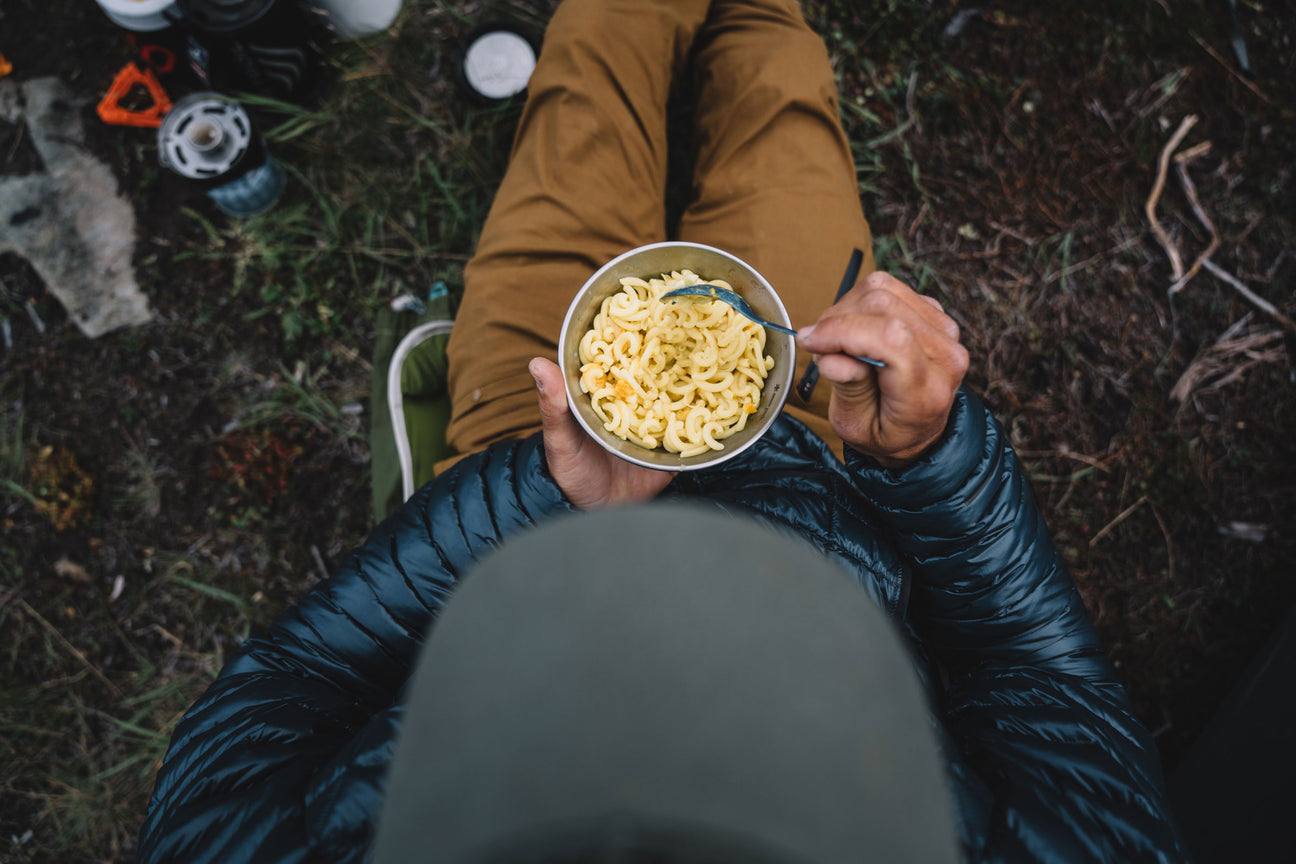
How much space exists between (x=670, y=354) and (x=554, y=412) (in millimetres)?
416

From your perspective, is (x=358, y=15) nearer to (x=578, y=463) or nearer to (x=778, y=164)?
(x=778, y=164)

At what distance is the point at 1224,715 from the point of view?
272cm

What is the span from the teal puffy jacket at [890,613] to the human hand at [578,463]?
62 millimetres

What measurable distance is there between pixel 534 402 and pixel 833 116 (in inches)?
62.6

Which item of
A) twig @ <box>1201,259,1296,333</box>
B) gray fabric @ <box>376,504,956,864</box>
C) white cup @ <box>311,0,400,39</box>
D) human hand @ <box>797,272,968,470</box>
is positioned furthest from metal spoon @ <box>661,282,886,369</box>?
twig @ <box>1201,259,1296,333</box>

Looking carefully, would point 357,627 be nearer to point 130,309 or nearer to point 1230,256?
point 130,309

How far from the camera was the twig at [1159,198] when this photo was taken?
3.25 meters

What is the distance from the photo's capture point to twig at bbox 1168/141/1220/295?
128 inches

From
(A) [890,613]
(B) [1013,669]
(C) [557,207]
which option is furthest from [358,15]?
(B) [1013,669]

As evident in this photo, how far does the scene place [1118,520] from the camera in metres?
3.18

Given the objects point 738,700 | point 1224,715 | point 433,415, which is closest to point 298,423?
point 433,415

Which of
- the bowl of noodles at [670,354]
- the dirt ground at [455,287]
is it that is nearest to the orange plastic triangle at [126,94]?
the dirt ground at [455,287]

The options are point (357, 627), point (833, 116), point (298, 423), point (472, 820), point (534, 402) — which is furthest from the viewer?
point (298, 423)

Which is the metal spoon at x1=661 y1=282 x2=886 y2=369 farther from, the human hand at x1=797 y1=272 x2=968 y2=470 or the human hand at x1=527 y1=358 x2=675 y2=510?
the human hand at x1=527 y1=358 x2=675 y2=510
